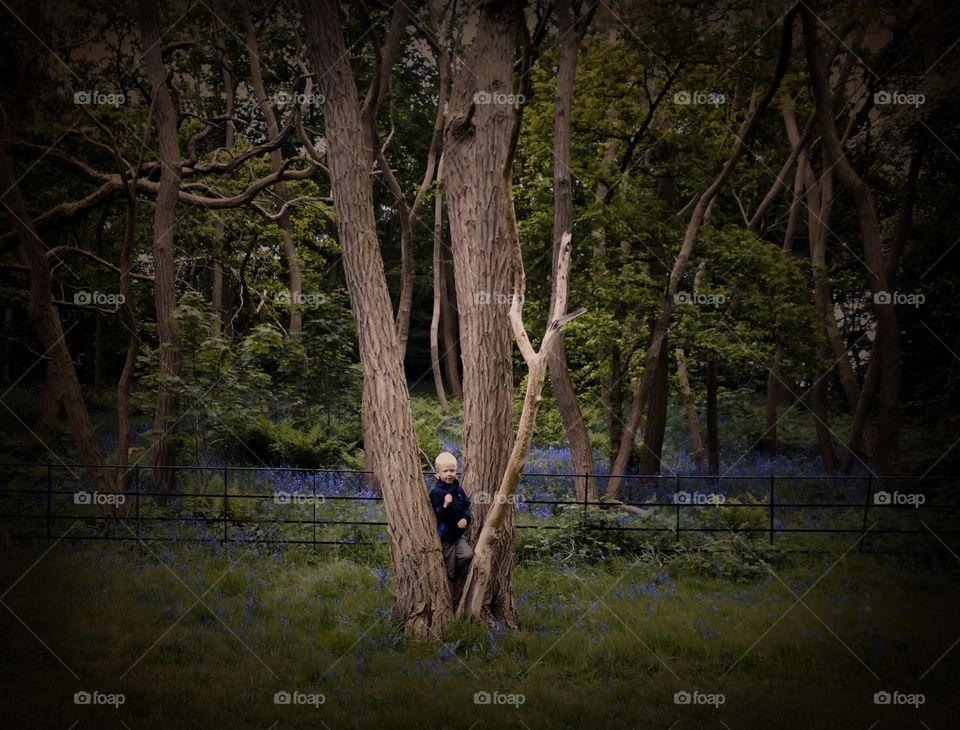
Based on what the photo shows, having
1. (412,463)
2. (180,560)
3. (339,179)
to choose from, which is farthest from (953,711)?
(180,560)

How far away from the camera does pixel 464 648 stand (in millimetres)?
7328

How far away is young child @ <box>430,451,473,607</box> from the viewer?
7895 millimetres

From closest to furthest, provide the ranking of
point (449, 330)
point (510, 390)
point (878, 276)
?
point (510, 390) → point (878, 276) → point (449, 330)

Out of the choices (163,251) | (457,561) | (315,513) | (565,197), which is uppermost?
(565,197)

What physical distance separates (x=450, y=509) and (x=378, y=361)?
1.71 meters

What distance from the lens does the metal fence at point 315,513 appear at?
11.2 metres

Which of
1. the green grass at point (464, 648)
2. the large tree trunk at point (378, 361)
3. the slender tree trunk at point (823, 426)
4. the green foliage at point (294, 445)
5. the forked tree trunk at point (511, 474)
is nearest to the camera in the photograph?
the green grass at point (464, 648)

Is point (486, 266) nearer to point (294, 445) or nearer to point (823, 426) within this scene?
point (294, 445)

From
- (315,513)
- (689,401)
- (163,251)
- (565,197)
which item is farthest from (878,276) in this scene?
(163,251)

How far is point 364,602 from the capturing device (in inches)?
337

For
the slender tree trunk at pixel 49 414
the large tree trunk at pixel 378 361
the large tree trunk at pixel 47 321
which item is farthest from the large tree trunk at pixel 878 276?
the slender tree trunk at pixel 49 414

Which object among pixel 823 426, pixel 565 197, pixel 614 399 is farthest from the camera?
pixel 823 426

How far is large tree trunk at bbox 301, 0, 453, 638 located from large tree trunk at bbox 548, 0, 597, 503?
5329 millimetres

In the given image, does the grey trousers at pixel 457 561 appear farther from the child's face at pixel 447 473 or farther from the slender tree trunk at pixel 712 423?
the slender tree trunk at pixel 712 423
